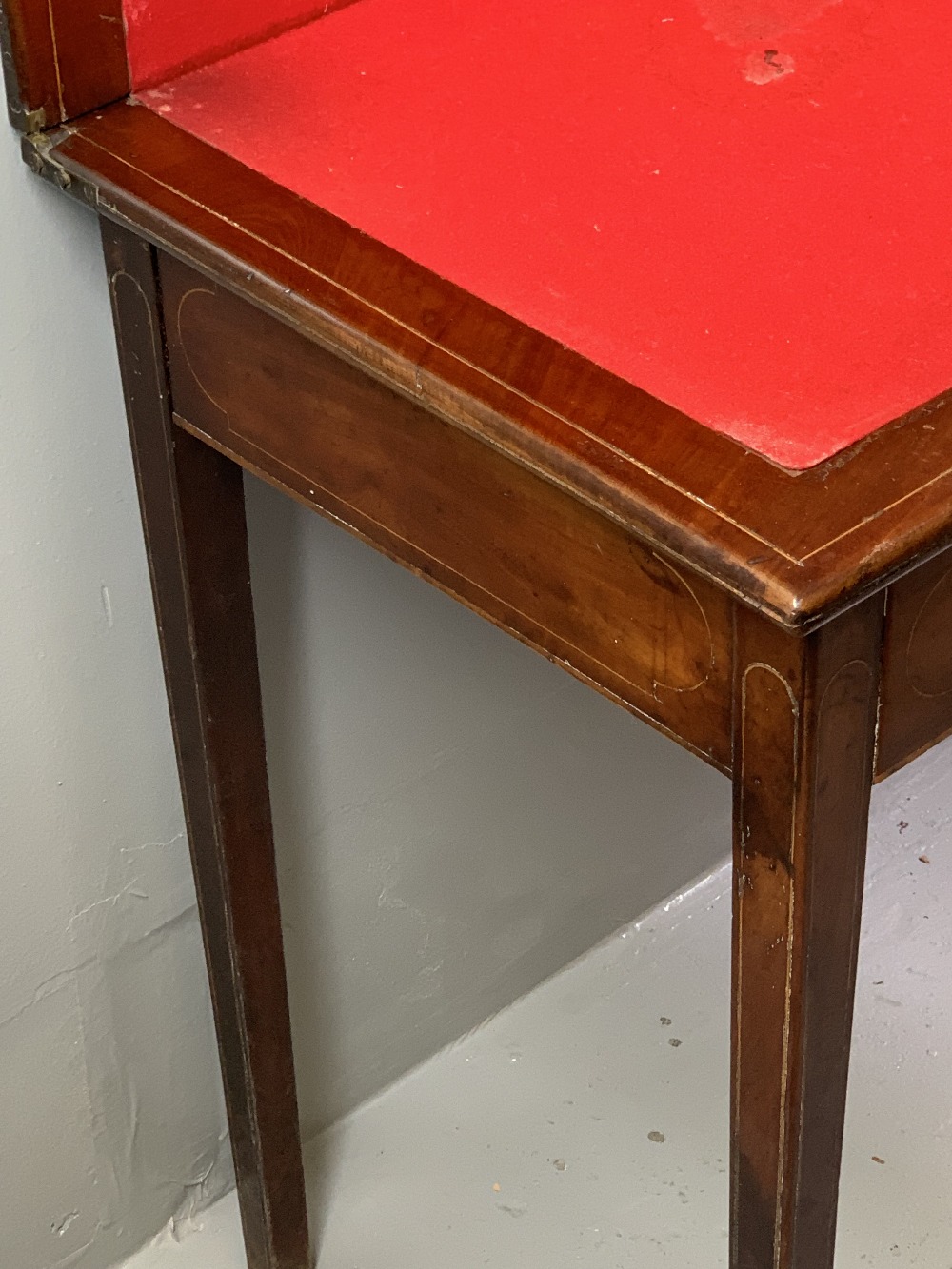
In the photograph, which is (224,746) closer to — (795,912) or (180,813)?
(180,813)

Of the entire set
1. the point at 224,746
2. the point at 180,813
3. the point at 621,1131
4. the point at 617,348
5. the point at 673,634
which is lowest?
the point at 621,1131

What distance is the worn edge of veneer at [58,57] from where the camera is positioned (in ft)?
3.16

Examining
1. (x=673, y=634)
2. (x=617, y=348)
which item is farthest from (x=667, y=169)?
(x=673, y=634)

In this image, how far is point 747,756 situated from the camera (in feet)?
2.56

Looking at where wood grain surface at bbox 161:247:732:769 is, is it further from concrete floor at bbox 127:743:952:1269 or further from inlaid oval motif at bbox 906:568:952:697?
concrete floor at bbox 127:743:952:1269

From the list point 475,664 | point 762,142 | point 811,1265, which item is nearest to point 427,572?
point 762,142

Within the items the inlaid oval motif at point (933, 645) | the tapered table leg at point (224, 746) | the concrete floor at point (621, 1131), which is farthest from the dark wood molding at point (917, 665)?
the concrete floor at point (621, 1131)

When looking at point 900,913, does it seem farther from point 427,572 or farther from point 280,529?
point 427,572

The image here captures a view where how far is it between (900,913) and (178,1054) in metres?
0.79

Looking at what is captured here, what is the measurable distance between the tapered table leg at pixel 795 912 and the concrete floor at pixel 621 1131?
0.59 m

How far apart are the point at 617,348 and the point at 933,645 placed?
200mm

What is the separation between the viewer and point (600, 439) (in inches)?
29.5

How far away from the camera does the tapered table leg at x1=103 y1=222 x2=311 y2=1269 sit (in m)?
1.07

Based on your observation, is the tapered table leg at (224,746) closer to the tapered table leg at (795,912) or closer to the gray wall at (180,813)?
the gray wall at (180,813)
